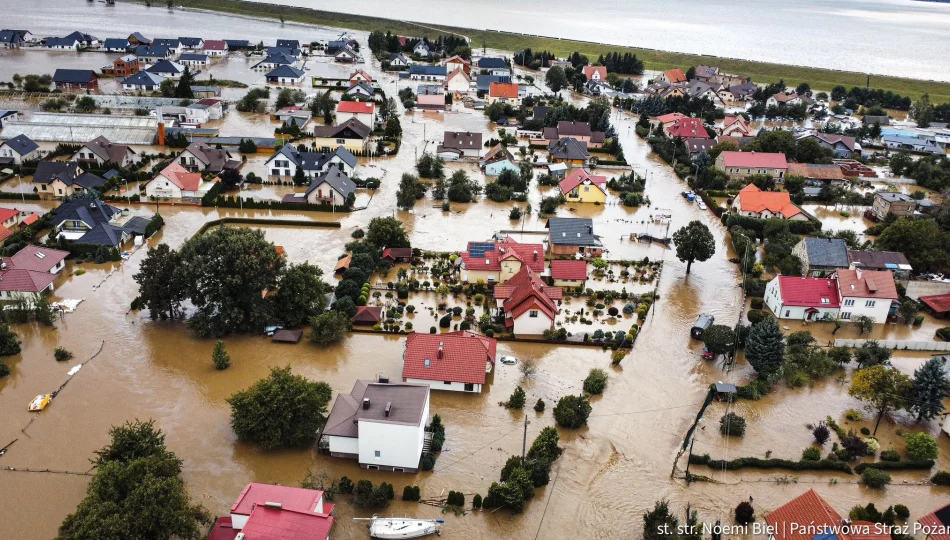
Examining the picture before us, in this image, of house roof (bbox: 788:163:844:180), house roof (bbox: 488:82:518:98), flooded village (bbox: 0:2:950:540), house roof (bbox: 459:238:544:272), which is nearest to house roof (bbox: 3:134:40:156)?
flooded village (bbox: 0:2:950:540)

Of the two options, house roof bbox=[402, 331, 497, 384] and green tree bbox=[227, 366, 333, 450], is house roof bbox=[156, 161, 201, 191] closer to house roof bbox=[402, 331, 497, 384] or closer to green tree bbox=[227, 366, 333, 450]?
house roof bbox=[402, 331, 497, 384]

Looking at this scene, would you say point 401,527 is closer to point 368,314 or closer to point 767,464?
point 767,464

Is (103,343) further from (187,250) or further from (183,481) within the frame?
(183,481)

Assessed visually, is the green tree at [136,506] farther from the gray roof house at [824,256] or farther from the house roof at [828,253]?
the house roof at [828,253]

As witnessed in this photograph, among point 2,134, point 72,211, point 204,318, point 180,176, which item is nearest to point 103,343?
point 204,318

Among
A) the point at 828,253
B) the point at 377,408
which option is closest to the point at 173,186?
the point at 377,408

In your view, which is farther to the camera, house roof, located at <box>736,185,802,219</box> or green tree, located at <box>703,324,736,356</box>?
house roof, located at <box>736,185,802,219</box>
